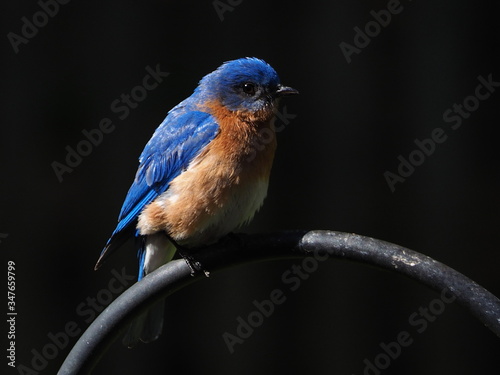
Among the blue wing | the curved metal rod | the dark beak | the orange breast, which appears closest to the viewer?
the curved metal rod

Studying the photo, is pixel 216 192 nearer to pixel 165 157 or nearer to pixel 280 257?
pixel 165 157

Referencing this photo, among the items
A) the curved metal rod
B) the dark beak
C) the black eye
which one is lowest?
the curved metal rod

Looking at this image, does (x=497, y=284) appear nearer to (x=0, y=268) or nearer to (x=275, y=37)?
(x=275, y=37)

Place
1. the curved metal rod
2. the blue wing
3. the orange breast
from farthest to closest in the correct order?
1. the blue wing
2. the orange breast
3. the curved metal rod

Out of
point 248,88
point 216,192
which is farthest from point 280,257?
point 248,88

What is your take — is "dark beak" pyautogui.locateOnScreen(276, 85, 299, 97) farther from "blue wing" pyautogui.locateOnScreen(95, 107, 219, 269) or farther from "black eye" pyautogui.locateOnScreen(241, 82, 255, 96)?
"blue wing" pyautogui.locateOnScreen(95, 107, 219, 269)

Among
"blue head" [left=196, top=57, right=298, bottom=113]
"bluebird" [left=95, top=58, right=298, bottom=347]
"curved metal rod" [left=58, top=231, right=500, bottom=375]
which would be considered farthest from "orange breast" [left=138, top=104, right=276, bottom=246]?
"curved metal rod" [left=58, top=231, right=500, bottom=375]

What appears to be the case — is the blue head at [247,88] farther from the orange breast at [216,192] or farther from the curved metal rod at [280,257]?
the curved metal rod at [280,257]

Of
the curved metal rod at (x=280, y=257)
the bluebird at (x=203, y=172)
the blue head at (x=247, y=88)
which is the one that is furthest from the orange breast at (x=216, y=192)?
the curved metal rod at (x=280, y=257)
